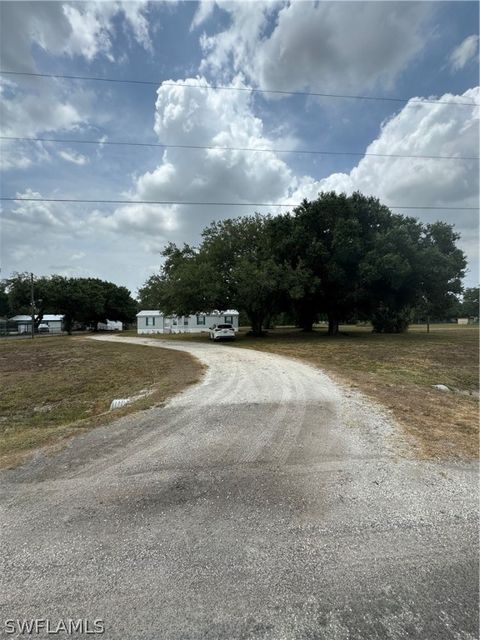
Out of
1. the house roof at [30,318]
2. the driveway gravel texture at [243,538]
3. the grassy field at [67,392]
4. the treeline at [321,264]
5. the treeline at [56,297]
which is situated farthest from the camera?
the house roof at [30,318]

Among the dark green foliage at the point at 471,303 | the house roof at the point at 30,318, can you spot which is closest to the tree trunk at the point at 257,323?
the house roof at the point at 30,318

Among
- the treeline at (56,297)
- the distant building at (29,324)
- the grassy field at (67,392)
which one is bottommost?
the grassy field at (67,392)

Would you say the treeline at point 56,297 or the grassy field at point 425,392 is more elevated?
the treeline at point 56,297

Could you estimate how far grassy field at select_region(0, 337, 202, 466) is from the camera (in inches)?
185

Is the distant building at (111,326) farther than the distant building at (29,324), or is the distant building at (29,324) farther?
the distant building at (111,326)

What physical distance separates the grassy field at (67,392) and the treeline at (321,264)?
1119cm

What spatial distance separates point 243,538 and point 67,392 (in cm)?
722

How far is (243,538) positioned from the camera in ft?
7.81

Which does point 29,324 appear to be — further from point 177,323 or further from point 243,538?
point 243,538

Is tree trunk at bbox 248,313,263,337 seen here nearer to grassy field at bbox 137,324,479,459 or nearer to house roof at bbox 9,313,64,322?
→ grassy field at bbox 137,324,479,459

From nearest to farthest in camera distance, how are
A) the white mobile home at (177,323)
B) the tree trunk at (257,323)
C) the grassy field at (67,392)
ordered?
the grassy field at (67,392), the tree trunk at (257,323), the white mobile home at (177,323)

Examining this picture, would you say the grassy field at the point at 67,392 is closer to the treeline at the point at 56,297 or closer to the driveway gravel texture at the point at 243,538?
the driveway gravel texture at the point at 243,538

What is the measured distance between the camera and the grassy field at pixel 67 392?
4.70 m

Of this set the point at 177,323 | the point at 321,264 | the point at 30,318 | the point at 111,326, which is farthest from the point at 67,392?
the point at 30,318
